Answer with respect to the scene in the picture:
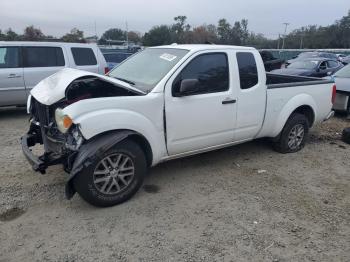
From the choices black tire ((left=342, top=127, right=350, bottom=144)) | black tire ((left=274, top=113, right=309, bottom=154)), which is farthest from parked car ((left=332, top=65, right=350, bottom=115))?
black tire ((left=274, top=113, right=309, bottom=154))

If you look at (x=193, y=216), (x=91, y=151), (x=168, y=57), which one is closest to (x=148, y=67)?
(x=168, y=57)

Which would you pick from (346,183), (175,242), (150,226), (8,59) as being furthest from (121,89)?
(8,59)

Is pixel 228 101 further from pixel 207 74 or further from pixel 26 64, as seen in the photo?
pixel 26 64

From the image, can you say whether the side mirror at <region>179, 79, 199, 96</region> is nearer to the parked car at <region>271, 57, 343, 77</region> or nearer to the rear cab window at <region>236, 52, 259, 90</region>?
the rear cab window at <region>236, 52, 259, 90</region>

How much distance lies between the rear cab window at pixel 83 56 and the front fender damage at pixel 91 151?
18.0 feet

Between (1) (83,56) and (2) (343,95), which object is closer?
(2) (343,95)

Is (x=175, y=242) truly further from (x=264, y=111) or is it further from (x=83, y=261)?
(x=264, y=111)

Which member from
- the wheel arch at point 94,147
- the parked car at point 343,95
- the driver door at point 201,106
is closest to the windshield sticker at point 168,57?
the driver door at point 201,106

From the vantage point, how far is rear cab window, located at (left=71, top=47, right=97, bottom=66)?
8463mm

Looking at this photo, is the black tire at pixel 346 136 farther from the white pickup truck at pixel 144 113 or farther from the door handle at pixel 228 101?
the door handle at pixel 228 101

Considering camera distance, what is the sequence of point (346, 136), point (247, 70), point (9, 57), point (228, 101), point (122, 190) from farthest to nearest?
1. point (9, 57)
2. point (346, 136)
3. point (247, 70)
4. point (228, 101)
5. point (122, 190)

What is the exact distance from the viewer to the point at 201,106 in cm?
422

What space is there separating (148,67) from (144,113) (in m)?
0.93

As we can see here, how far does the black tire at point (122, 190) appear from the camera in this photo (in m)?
3.44
